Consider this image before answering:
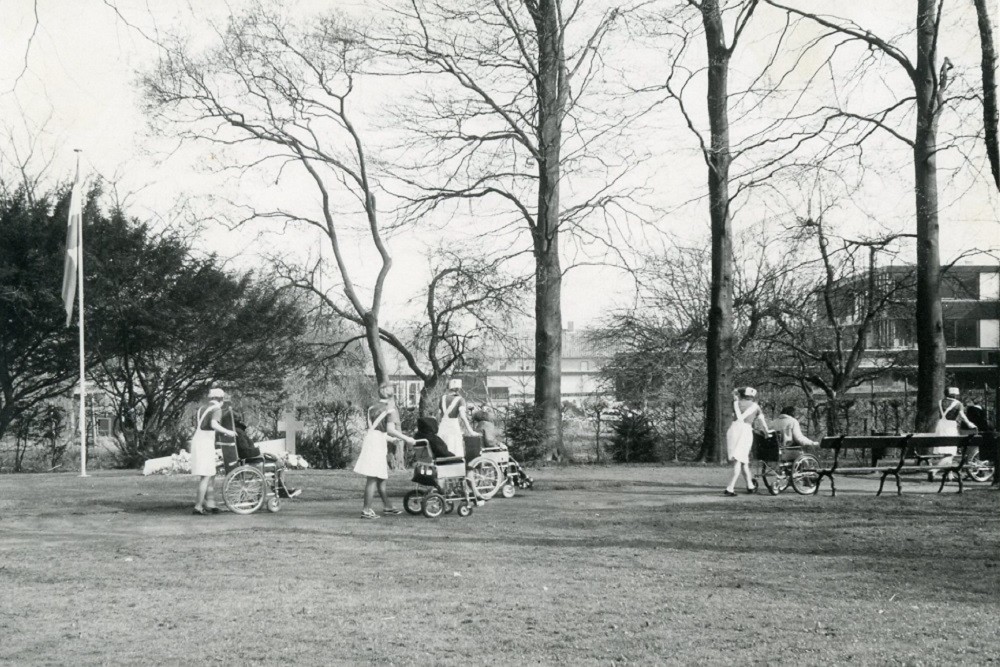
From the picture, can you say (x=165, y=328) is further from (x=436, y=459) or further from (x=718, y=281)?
(x=436, y=459)

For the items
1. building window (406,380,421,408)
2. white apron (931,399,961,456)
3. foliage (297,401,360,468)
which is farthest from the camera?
building window (406,380,421,408)

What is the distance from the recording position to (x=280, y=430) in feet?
95.9

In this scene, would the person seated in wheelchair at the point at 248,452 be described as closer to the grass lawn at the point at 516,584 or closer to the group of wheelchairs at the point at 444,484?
the grass lawn at the point at 516,584

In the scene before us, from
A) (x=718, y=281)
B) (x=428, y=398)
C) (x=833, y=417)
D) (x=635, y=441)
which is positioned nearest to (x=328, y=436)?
(x=428, y=398)

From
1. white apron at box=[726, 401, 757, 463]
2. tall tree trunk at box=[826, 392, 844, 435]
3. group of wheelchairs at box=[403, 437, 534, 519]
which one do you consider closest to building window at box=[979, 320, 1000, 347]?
tall tree trunk at box=[826, 392, 844, 435]

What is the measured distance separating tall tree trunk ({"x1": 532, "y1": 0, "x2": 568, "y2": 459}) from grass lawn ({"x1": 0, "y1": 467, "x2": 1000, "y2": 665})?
984 cm

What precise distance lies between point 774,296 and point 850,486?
14912 mm

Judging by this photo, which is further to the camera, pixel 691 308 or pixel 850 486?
pixel 691 308

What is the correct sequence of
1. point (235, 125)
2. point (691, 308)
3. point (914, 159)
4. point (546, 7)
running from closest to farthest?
1. point (914, 159)
2. point (546, 7)
3. point (235, 125)
4. point (691, 308)

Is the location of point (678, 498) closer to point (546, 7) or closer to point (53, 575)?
point (53, 575)

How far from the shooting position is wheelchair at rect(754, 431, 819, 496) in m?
16.5

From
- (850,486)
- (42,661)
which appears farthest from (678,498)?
(42,661)

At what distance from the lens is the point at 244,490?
567 inches

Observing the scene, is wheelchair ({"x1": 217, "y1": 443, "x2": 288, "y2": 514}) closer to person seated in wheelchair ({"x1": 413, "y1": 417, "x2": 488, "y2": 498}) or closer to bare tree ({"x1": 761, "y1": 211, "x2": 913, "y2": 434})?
person seated in wheelchair ({"x1": 413, "y1": 417, "x2": 488, "y2": 498})
